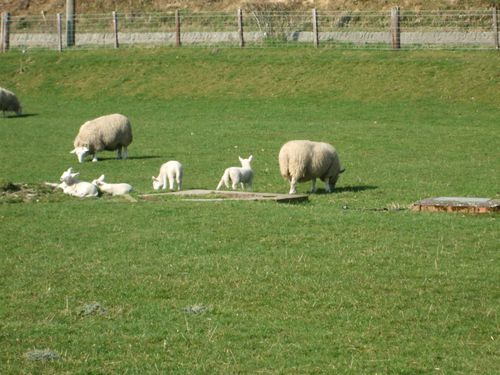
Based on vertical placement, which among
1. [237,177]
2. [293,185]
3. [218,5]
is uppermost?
[218,5]

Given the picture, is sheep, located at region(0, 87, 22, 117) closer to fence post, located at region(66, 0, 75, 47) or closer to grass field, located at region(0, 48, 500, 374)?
grass field, located at region(0, 48, 500, 374)

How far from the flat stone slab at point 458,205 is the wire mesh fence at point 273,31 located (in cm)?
2411

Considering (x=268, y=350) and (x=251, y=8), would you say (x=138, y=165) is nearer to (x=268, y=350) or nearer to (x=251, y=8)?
(x=268, y=350)

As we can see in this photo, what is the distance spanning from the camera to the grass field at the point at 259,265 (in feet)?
30.1

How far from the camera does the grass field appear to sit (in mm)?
9172

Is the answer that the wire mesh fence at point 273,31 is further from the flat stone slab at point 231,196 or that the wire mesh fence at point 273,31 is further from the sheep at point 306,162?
the flat stone slab at point 231,196

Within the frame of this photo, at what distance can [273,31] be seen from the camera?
47.8 meters

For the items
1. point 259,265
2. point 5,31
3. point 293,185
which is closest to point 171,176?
point 293,185

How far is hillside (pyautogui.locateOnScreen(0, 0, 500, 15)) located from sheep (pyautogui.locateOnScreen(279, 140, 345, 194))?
110 feet

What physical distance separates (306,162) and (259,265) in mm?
6503

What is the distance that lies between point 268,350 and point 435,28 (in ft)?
120

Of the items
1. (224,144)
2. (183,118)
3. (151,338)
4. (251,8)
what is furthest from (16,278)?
(251,8)

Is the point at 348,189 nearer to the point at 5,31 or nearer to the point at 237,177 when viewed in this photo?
the point at 237,177

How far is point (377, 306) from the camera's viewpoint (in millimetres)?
10445
